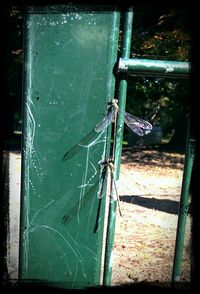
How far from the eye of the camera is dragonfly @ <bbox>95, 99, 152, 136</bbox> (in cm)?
125

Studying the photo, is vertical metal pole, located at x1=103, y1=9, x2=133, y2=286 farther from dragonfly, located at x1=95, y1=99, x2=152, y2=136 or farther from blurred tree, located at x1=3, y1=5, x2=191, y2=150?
blurred tree, located at x1=3, y1=5, x2=191, y2=150

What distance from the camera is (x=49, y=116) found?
4.20 feet

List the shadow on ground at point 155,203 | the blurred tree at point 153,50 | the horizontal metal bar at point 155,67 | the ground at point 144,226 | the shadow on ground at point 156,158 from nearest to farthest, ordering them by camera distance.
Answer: the horizontal metal bar at point 155,67
the ground at point 144,226
the shadow on ground at point 155,203
the blurred tree at point 153,50
the shadow on ground at point 156,158

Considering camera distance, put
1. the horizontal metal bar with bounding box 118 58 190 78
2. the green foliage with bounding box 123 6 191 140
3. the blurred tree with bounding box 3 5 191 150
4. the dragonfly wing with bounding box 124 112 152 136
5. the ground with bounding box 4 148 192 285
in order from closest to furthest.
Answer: the horizontal metal bar with bounding box 118 58 190 78 → the dragonfly wing with bounding box 124 112 152 136 → the ground with bounding box 4 148 192 285 → the green foliage with bounding box 123 6 191 140 → the blurred tree with bounding box 3 5 191 150

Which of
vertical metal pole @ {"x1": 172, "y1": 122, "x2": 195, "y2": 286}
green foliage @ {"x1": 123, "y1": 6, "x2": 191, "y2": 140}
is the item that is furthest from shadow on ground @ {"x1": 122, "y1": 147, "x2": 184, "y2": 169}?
vertical metal pole @ {"x1": 172, "y1": 122, "x2": 195, "y2": 286}

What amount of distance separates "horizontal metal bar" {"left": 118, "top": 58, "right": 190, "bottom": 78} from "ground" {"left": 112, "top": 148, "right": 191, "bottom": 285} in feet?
3.22

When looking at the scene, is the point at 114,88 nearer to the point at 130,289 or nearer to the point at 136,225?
the point at 130,289

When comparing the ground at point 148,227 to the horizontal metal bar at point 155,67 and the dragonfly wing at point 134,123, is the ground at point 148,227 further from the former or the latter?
the horizontal metal bar at point 155,67

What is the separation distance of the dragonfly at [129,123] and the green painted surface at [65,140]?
3 cm

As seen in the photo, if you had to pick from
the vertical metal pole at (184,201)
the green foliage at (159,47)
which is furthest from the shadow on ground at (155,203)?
the vertical metal pole at (184,201)

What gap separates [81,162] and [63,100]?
0.24 m

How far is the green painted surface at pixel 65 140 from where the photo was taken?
123cm

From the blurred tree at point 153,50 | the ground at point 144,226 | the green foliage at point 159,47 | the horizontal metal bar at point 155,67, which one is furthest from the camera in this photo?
the blurred tree at point 153,50

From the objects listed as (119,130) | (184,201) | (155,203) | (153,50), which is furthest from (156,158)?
(119,130)
